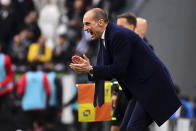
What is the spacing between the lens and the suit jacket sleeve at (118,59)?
5.84 meters

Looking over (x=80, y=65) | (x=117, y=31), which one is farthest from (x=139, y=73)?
(x=80, y=65)

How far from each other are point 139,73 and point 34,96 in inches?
226

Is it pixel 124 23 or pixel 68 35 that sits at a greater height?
pixel 124 23

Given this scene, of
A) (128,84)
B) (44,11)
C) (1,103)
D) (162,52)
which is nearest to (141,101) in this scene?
(128,84)

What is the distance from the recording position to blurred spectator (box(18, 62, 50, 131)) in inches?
448

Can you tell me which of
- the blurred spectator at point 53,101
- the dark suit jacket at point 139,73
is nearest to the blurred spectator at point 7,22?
the blurred spectator at point 53,101

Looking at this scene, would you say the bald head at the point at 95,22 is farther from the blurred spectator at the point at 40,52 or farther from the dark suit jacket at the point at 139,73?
the blurred spectator at the point at 40,52

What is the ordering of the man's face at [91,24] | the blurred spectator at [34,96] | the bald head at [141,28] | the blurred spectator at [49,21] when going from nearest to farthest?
1. the man's face at [91,24]
2. the bald head at [141,28]
3. the blurred spectator at [34,96]
4. the blurred spectator at [49,21]

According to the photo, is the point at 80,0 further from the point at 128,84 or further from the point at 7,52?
the point at 128,84

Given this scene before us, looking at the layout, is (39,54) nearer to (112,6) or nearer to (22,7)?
(22,7)

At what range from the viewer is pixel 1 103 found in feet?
37.2

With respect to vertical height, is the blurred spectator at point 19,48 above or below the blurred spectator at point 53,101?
above

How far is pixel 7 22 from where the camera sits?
45.1ft

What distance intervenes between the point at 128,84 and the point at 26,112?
5.87 m
